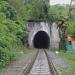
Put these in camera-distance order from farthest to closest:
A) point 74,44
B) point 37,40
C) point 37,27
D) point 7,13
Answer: point 37,40
point 37,27
point 74,44
point 7,13

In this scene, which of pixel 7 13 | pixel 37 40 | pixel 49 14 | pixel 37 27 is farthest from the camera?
pixel 37 40

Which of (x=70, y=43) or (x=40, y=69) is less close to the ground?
(x=70, y=43)

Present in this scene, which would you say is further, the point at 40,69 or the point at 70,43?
the point at 70,43

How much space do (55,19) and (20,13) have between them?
562cm

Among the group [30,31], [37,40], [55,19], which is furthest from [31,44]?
[37,40]

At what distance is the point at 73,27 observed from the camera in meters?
49.9

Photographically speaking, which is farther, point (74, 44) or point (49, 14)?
point (49, 14)

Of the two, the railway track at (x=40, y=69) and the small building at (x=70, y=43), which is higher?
the small building at (x=70, y=43)

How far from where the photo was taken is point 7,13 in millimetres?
37656

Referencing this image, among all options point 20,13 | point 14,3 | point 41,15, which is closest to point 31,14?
point 41,15

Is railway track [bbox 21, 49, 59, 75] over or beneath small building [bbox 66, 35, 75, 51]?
beneath

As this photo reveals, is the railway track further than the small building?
No

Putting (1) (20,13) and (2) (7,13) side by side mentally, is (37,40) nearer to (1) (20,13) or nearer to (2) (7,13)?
(1) (20,13)

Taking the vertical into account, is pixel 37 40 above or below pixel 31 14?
below
